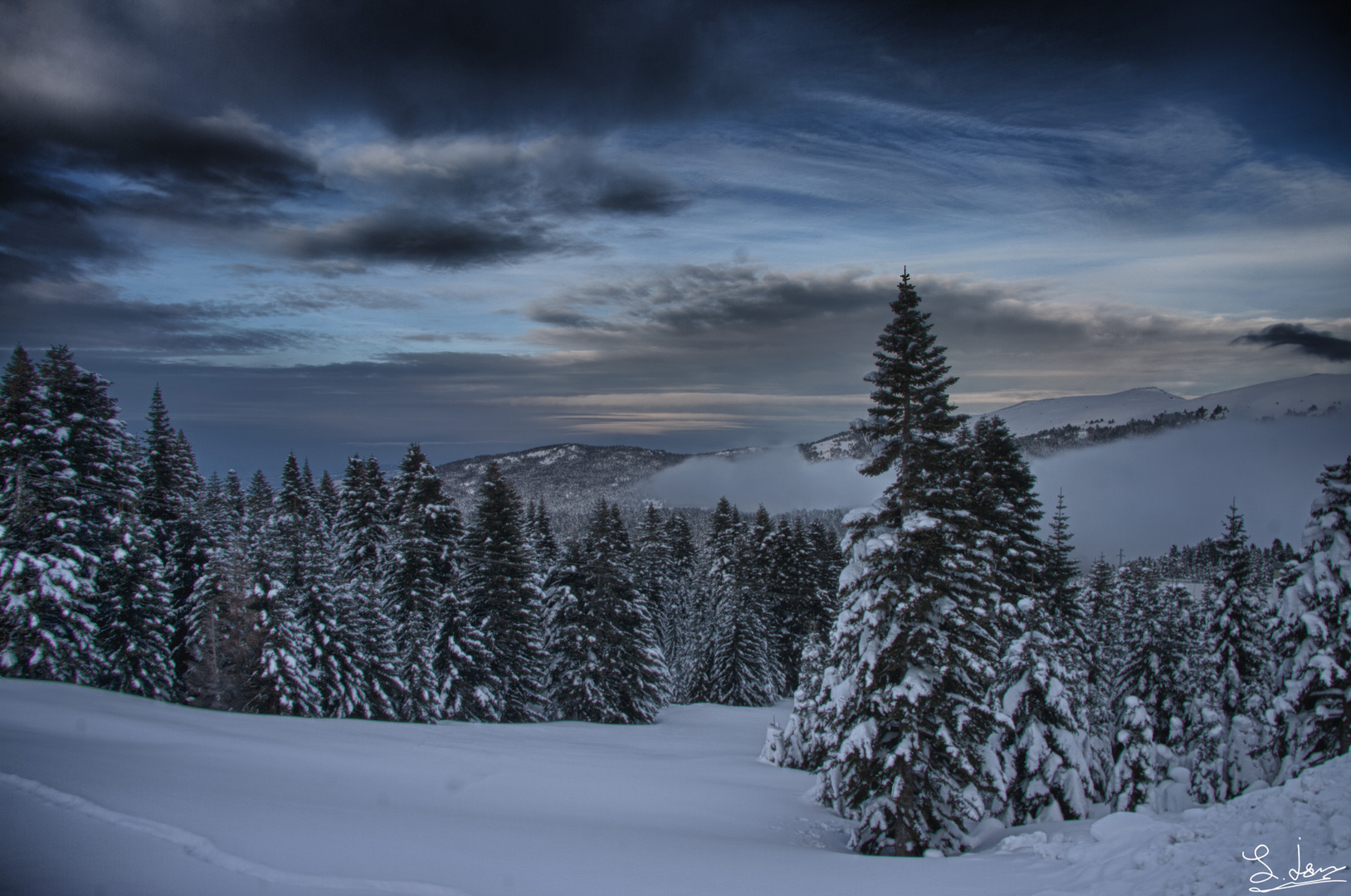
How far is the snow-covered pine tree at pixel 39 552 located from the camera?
23.0 meters

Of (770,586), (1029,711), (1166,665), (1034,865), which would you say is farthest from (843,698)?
(770,586)

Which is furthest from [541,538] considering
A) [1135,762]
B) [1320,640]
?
[1320,640]

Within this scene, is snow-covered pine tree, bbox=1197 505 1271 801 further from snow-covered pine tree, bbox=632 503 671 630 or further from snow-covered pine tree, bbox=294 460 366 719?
snow-covered pine tree, bbox=632 503 671 630

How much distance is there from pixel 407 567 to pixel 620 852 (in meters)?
23.0

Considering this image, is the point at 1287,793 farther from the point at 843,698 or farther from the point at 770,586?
the point at 770,586

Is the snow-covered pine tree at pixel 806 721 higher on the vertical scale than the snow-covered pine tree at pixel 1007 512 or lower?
lower

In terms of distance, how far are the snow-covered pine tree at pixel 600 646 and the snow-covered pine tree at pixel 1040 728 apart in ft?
67.5

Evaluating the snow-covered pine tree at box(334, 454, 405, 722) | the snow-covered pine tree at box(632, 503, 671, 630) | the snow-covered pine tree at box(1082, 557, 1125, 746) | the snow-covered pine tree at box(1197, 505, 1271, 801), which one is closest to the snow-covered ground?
the snow-covered pine tree at box(334, 454, 405, 722)

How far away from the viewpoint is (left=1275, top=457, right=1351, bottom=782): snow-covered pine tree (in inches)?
579

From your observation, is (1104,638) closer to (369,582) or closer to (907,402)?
(907,402)

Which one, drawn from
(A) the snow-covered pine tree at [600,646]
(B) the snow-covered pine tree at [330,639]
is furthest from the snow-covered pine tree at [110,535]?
(A) the snow-covered pine tree at [600,646]

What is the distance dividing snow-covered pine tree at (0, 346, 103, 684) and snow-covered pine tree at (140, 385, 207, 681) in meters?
6.38

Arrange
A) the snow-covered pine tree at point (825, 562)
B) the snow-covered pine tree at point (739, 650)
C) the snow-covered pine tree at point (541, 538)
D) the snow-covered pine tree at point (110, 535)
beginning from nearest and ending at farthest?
the snow-covered pine tree at point (110, 535) → the snow-covered pine tree at point (739, 650) → the snow-covered pine tree at point (825, 562) → the snow-covered pine tree at point (541, 538)
